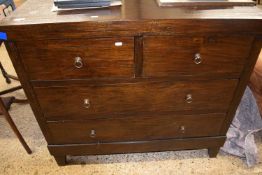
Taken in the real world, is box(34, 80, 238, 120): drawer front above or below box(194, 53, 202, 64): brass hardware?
below

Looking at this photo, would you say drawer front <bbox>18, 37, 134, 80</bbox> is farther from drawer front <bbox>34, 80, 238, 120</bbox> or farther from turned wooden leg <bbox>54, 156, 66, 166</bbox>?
turned wooden leg <bbox>54, 156, 66, 166</bbox>

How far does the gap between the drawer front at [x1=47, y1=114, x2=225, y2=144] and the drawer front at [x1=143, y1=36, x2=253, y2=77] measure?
0.29 meters

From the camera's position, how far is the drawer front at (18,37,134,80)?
2.77 ft

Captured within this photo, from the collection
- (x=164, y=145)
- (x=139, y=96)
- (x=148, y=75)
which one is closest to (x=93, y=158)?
(x=164, y=145)

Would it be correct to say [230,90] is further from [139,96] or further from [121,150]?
[121,150]

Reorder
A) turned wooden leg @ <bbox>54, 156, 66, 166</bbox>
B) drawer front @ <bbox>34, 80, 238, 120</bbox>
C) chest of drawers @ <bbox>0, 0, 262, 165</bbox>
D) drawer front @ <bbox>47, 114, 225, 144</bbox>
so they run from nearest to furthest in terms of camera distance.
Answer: chest of drawers @ <bbox>0, 0, 262, 165</bbox> < drawer front @ <bbox>34, 80, 238, 120</bbox> < drawer front @ <bbox>47, 114, 225, 144</bbox> < turned wooden leg @ <bbox>54, 156, 66, 166</bbox>

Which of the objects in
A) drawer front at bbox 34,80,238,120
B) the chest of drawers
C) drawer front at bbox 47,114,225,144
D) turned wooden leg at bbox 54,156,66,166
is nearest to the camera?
the chest of drawers

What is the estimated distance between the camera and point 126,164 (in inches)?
53.1

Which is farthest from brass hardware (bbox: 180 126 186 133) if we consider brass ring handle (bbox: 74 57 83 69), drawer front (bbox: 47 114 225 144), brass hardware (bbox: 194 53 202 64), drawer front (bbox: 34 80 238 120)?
brass ring handle (bbox: 74 57 83 69)

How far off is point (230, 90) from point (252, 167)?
60cm

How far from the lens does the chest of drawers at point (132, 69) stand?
81 centimetres

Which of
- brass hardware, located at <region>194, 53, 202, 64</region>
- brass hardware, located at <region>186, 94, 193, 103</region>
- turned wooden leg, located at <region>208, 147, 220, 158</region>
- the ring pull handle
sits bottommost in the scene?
turned wooden leg, located at <region>208, 147, 220, 158</region>

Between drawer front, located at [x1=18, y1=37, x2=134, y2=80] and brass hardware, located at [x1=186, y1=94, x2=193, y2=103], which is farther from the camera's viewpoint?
brass hardware, located at [x1=186, y1=94, x2=193, y2=103]

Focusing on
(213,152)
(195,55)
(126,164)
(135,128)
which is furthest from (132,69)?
(213,152)
